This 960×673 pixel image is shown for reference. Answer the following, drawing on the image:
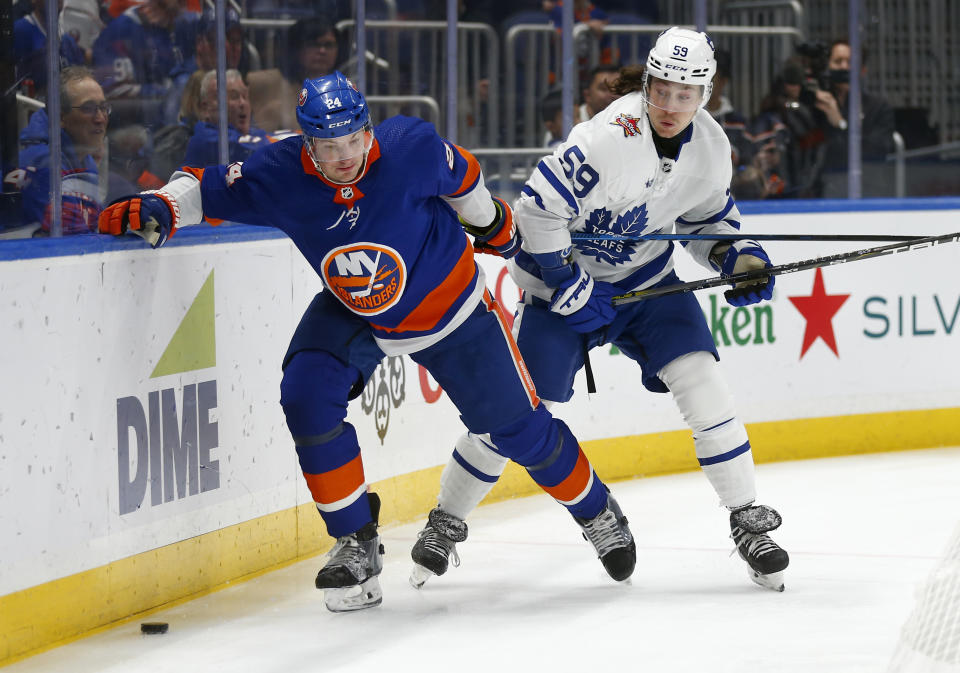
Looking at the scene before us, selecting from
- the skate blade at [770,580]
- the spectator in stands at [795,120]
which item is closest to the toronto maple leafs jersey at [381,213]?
the skate blade at [770,580]

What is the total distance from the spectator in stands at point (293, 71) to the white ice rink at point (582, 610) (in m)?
1.29

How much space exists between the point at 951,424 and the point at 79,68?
3504 millimetres

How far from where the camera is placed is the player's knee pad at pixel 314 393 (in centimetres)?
317

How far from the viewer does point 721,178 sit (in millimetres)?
3557

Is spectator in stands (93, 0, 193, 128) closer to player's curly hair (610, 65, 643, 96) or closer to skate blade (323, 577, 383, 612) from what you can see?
player's curly hair (610, 65, 643, 96)

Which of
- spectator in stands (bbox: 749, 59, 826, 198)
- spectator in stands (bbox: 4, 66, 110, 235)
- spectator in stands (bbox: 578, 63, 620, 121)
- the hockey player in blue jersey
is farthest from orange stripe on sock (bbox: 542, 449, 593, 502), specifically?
spectator in stands (bbox: 749, 59, 826, 198)

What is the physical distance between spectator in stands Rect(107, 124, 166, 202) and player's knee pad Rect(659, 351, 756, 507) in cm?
143

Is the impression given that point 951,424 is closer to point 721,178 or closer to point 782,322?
point 782,322

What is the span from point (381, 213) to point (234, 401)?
78 centimetres

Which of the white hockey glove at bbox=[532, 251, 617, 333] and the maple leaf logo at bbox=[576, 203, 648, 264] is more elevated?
the maple leaf logo at bbox=[576, 203, 648, 264]

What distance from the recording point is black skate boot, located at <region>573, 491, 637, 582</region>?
3533mm

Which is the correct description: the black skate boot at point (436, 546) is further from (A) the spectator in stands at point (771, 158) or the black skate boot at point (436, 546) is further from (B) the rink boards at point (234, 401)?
(A) the spectator in stands at point (771, 158)

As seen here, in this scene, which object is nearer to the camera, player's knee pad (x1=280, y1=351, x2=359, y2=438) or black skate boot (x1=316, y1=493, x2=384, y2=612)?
player's knee pad (x1=280, y1=351, x2=359, y2=438)

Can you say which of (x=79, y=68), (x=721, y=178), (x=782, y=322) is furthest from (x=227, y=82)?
(x=782, y=322)
